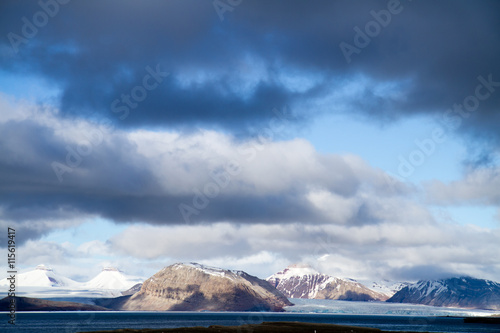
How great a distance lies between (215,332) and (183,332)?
453 inches

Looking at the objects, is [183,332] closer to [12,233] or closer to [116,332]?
[116,332]

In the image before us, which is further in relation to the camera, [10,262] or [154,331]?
[154,331]

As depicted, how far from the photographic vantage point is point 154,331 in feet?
651

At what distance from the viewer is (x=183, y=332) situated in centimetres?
19925

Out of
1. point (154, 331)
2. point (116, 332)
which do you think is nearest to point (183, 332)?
point (154, 331)

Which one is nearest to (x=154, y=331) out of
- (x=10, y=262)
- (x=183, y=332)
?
(x=183, y=332)

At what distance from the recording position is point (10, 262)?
148 m

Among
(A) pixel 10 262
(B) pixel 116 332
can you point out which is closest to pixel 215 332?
(B) pixel 116 332

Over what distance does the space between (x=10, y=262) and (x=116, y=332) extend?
6215 cm

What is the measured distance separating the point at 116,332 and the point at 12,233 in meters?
69.6

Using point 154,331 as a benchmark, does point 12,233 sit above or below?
above

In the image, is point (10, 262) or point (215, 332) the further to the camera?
point (215, 332)

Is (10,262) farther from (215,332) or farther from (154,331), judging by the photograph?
(215,332)

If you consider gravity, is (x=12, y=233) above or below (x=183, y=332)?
above
